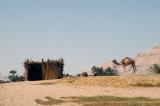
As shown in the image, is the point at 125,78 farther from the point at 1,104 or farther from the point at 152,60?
the point at 152,60

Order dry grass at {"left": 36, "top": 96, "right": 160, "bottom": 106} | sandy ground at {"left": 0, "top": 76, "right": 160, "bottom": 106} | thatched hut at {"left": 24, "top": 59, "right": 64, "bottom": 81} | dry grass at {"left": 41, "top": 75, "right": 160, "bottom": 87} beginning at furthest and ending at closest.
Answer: thatched hut at {"left": 24, "top": 59, "right": 64, "bottom": 81}
dry grass at {"left": 41, "top": 75, "right": 160, "bottom": 87}
sandy ground at {"left": 0, "top": 76, "right": 160, "bottom": 106}
dry grass at {"left": 36, "top": 96, "right": 160, "bottom": 106}

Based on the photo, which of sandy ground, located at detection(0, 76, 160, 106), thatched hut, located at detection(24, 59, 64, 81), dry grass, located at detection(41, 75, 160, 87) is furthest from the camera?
thatched hut, located at detection(24, 59, 64, 81)

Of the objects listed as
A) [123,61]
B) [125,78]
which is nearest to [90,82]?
[125,78]

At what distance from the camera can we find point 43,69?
47219 mm

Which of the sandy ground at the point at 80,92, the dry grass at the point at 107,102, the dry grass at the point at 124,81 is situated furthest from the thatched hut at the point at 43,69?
the dry grass at the point at 107,102

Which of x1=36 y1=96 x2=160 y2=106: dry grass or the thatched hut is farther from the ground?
the thatched hut

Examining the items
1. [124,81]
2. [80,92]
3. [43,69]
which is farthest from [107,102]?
[43,69]

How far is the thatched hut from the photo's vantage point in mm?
47250

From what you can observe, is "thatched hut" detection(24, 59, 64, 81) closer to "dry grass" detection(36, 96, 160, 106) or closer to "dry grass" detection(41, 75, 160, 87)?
"dry grass" detection(41, 75, 160, 87)

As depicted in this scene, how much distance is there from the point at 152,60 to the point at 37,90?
125 m

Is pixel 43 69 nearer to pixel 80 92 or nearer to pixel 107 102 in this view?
pixel 80 92

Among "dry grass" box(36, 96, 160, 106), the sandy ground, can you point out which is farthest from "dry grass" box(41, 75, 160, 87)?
"dry grass" box(36, 96, 160, 106)

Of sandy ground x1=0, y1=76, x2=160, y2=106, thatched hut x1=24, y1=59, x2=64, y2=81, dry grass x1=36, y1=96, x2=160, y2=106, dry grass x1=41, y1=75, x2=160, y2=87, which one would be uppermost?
thatched hut x1=24, y1=59, x2=64, y2=81

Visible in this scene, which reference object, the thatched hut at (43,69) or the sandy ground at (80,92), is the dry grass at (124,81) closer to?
the sandy ground at (80,92)
